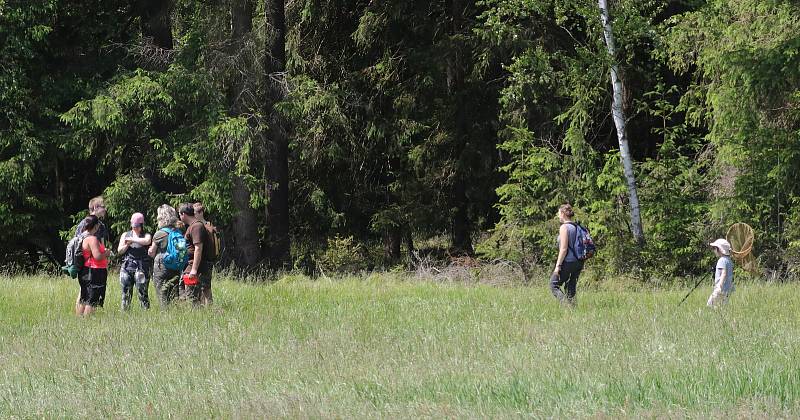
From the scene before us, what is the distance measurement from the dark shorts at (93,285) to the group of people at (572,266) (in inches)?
241

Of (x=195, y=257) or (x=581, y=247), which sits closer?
(x=195, y=257)

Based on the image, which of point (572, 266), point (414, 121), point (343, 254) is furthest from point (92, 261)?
point (343, 254)

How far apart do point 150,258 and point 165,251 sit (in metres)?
0.67

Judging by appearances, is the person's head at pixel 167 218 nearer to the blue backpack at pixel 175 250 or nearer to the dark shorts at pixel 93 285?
the blue backpack at pixel 175 250

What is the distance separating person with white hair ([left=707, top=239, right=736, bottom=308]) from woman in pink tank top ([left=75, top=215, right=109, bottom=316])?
7.93 meters

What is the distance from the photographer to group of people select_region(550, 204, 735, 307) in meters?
13.1

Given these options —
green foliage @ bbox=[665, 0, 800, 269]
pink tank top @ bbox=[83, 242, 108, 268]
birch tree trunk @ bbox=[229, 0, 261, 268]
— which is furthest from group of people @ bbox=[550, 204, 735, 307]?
birch tree trunk @ bbox=[229, 0, 261, 268]

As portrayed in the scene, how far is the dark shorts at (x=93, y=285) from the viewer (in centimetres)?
1327

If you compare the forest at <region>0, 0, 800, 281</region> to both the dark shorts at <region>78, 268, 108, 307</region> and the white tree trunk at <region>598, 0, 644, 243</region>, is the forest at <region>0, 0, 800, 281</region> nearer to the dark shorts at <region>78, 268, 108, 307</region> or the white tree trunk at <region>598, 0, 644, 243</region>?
the white tree trunk at <region>598, 0, 644, 243</region>

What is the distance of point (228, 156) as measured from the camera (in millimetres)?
22031

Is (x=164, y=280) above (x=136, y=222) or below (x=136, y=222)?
below

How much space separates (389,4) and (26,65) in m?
8.71

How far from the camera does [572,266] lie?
542 inches

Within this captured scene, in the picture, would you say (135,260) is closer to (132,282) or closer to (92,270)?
(132,282)
